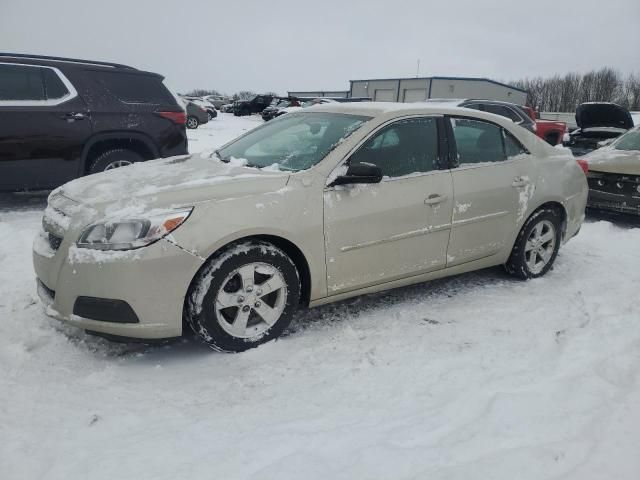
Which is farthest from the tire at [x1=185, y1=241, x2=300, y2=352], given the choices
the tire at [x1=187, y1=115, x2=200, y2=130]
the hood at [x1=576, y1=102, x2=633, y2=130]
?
the tire at [x1=187, y1=115, x2=200, y2=130]

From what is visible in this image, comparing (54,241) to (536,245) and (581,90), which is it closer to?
(536,245)

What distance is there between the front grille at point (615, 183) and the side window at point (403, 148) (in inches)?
155

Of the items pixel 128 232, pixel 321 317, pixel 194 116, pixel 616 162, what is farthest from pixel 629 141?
pixel 194 116

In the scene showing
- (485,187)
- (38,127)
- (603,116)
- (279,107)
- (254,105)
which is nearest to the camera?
(485,187)

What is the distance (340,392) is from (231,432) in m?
0.64

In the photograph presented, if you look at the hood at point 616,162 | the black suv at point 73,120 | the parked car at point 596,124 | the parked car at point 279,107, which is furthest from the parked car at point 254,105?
the hood at point 616,162

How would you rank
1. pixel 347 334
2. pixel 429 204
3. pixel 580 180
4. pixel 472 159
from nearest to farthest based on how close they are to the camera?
pixel 347 334, pixel 429 204, pixel 472 159, pixel 580 180

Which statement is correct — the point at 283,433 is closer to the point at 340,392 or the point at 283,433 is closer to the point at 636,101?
the point at 340,392

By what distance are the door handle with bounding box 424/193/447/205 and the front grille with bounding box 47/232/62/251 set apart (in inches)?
95.6

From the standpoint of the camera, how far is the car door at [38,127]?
559cm

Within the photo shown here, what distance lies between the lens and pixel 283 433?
2340 millimetres

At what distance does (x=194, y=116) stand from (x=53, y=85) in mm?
15758

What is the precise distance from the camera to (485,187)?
3934 mm

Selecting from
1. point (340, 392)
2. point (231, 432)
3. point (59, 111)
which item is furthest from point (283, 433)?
point (59, 111)
